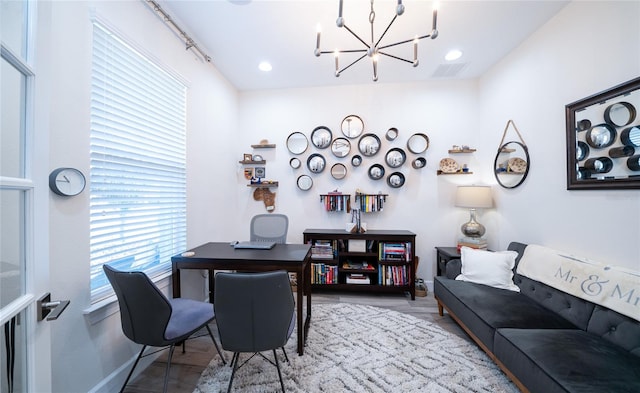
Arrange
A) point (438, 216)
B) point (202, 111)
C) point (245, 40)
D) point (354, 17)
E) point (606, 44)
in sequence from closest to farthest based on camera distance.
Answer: point (606, 44)
point (354, 17)
point (245, 40)
point (202, 111)
point (438, 216)

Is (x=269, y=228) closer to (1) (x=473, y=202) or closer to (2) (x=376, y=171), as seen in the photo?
(2) (x=376, y=171)

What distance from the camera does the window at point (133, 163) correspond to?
1503 mm

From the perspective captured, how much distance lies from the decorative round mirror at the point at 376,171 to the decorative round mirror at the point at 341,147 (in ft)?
1.40

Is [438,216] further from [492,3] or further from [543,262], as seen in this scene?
[492,3]

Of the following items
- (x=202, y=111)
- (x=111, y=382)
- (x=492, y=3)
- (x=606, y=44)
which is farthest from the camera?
(x=202, y=111)

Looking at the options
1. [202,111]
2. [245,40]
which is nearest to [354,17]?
[245,40]

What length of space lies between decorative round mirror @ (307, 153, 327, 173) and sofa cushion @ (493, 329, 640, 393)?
2.59m

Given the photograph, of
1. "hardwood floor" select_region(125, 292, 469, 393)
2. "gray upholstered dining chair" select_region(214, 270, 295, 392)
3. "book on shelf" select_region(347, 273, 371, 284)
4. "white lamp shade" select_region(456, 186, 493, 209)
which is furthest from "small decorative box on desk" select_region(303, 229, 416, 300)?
"gray upholstered dining chair" select_region(214, 270, 295, 392)

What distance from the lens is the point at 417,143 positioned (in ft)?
10.9

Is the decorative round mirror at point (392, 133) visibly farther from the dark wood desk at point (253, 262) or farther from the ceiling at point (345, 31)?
the dark wood desk at point (253, 262)

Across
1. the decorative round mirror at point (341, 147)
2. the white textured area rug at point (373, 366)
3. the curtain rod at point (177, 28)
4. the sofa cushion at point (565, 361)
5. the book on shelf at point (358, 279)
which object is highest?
→ the curtain rod at point (177, 28)

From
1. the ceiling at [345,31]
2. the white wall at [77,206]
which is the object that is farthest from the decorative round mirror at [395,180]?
the white wall at [77,206]

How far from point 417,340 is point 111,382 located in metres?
2.37

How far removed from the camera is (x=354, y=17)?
208cm
